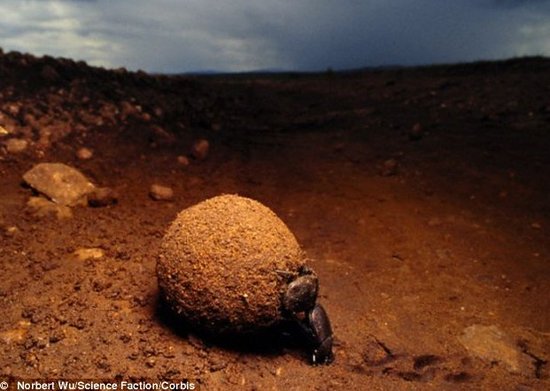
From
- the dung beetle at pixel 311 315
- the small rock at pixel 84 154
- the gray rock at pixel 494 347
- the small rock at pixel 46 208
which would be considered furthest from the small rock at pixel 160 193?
the gray rock at pixel 494 347

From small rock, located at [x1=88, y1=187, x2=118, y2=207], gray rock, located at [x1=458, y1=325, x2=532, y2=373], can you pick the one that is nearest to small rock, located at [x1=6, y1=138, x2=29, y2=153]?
small rock, located at [x1=88, y1=187, x2=118, y2=207]

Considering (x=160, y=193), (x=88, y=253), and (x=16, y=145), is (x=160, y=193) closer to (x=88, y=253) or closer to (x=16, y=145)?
(x=88, y=253)

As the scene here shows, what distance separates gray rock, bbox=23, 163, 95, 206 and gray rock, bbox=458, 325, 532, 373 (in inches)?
164

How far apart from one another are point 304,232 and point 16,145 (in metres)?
3.84

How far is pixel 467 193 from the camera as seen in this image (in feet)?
18.7

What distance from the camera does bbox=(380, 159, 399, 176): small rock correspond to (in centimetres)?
631

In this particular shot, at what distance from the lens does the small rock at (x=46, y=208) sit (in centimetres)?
445

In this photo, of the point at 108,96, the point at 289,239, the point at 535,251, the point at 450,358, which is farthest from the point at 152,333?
the point at 108,96

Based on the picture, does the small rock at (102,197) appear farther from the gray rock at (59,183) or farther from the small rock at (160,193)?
the small rock at (160,193)

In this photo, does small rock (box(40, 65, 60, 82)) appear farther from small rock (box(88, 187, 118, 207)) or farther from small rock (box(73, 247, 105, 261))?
small rock (box(73, 247, 105, 261))

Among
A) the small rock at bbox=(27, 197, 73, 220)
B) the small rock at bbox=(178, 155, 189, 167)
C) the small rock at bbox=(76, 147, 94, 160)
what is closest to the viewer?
the small rock at bbox=(27, 197, 73, 220)

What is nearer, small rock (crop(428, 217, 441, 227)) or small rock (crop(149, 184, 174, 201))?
small rock (crop(428, 217, 441, 227))

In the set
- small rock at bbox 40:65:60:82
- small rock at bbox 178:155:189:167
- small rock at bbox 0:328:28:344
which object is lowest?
small rock at bbox 0:328:28:344

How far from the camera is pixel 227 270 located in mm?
2799
